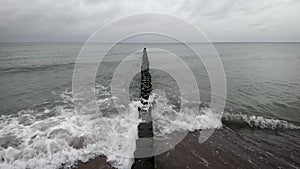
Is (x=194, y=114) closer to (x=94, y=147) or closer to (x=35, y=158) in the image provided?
(x=94, y=147)

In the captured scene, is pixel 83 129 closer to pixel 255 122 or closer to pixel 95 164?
pixel 95 164

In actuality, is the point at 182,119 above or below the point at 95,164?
above

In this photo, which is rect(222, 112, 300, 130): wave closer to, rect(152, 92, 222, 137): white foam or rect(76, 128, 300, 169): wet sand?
rect(152, 92, 222, 137): white foam

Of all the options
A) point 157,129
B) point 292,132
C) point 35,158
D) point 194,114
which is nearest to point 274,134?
point 292,132

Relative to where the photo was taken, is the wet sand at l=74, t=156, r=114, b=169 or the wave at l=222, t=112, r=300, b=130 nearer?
the wet sand at l=74, t=156, r=114, b=169

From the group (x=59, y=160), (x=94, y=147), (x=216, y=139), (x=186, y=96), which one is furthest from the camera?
(x=186, y=96)

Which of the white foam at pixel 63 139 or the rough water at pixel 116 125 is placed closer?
the white foam at pixel 63 139

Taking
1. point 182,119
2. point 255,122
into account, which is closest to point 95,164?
point 182,119

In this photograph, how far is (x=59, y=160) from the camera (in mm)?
4680

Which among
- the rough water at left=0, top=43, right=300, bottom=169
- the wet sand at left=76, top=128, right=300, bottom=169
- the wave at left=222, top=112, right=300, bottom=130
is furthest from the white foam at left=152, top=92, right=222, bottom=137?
the wet sand at left=76, top=128, right=300, bottom=169

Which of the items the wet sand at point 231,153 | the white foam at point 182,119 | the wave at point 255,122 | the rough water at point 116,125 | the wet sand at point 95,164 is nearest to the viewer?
the wet sand at point 95,164

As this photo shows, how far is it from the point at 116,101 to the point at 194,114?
4219mm

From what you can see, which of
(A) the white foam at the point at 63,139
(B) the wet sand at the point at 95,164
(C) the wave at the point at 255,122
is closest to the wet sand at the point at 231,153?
(B) the wet sand at the point at 95,164

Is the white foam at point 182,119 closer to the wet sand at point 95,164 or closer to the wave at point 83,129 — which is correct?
the wave at point 83,129
